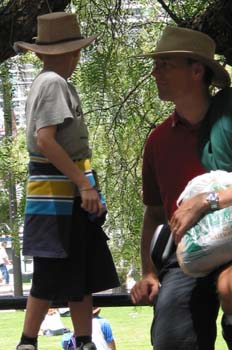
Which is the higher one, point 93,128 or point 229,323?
point 229,323

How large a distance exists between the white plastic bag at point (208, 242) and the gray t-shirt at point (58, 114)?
87cm

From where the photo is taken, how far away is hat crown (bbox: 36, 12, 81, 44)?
3.23 meters

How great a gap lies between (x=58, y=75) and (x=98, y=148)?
9.67ft

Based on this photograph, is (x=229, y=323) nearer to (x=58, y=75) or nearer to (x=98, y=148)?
(x=58, y=75)

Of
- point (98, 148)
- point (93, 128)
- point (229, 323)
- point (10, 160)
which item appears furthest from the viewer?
point (10, 160)

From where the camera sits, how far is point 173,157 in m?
2.57

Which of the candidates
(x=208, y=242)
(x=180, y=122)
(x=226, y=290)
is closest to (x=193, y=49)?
(x=180, y=122)

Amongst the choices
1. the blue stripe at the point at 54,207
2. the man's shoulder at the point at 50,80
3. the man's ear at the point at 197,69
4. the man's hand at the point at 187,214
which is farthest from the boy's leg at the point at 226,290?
the man's shoulder at the point at 50,80

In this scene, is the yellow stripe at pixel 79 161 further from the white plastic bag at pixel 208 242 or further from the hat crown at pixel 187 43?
the white plastic bag at pixel 208 242

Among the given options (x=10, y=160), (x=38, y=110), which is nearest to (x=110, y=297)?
(x=38, y=110)

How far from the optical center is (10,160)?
26.4 feet

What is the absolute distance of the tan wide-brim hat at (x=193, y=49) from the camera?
2543 mm

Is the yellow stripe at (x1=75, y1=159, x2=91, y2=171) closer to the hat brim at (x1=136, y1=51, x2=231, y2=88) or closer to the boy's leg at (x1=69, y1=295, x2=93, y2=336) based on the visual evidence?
the boy's leg at (x1=69, y1=295, x2=93, y2=336)

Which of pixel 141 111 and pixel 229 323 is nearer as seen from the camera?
pixel 229 323
